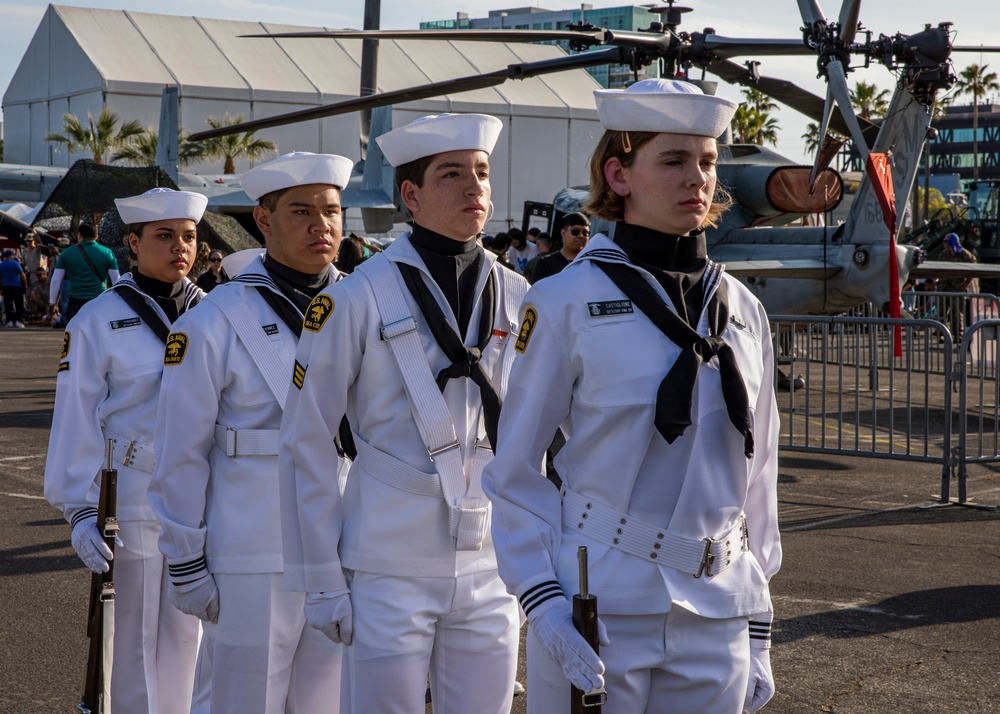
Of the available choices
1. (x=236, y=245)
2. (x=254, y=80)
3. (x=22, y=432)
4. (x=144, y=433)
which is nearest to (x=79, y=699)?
(x=144, y=433)

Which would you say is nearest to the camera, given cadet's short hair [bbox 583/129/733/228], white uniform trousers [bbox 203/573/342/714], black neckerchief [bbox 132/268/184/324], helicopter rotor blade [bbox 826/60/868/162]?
cadet's short hair [bbox 583/129/733/228]

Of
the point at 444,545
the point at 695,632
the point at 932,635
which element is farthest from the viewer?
the point at 932,635

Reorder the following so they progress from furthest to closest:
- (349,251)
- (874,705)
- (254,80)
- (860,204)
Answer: (254,80), (860,204), (349,251), (874,705)

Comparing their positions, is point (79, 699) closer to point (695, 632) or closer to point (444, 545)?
point (444, 545)

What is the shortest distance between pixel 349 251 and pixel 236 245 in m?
11.8

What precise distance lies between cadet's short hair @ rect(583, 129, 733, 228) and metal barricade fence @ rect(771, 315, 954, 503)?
7.30 metres

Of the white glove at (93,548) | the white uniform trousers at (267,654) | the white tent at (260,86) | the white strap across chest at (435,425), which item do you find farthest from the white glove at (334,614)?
the white tent at (260,86)

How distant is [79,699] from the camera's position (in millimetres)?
4898

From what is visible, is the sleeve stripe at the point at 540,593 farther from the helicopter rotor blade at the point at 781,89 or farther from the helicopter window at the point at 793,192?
the helicopter window at the point at 793,192

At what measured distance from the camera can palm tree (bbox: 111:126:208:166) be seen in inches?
Answer: 1933

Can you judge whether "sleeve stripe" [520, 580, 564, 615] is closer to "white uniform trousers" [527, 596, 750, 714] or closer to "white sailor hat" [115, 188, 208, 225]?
"white uniform trousers" [527, 596, 750, 714]

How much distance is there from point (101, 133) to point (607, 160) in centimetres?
5094

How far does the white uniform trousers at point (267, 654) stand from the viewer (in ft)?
11.3

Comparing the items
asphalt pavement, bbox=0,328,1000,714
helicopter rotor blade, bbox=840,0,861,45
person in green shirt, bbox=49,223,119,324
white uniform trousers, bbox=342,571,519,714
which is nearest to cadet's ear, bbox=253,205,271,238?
white uniform trousers, bbox=342,571,519,714
